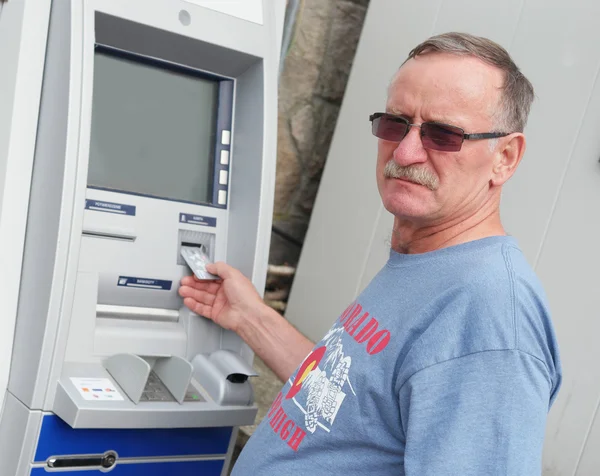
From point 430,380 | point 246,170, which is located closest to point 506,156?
point 430,380

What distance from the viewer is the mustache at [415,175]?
1.71 m

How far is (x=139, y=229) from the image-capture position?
7.40 ft

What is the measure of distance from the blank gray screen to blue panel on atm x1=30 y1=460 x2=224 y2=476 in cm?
73

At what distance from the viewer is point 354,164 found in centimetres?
395

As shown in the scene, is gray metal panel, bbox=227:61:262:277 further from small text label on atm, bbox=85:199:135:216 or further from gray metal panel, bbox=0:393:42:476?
gray metal panel, bbox=0:393:42:476

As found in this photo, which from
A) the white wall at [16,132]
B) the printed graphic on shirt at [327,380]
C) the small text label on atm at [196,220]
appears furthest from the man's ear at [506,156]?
the white wall at [16,132]

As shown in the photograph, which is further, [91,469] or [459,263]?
[91,469]

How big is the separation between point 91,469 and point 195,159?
891 millimetres

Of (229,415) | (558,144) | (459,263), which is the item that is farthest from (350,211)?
(459,263)

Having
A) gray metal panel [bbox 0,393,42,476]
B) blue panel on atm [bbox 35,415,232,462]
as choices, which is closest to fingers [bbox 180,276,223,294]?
blue panel on atm [bbox 35,415,232,462]

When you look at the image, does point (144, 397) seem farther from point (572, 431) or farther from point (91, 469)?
point (572, 431)

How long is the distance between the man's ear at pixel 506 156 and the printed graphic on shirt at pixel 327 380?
1.29 ft

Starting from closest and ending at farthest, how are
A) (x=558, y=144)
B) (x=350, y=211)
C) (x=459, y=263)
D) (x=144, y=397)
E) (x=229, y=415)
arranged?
1. (x=459, y=263)
2. (x=144, y=397)
3. (x=229, y=415)
4. (x=558, y=144)
5. (x=350, y=211)

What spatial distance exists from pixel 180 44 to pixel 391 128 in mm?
794
